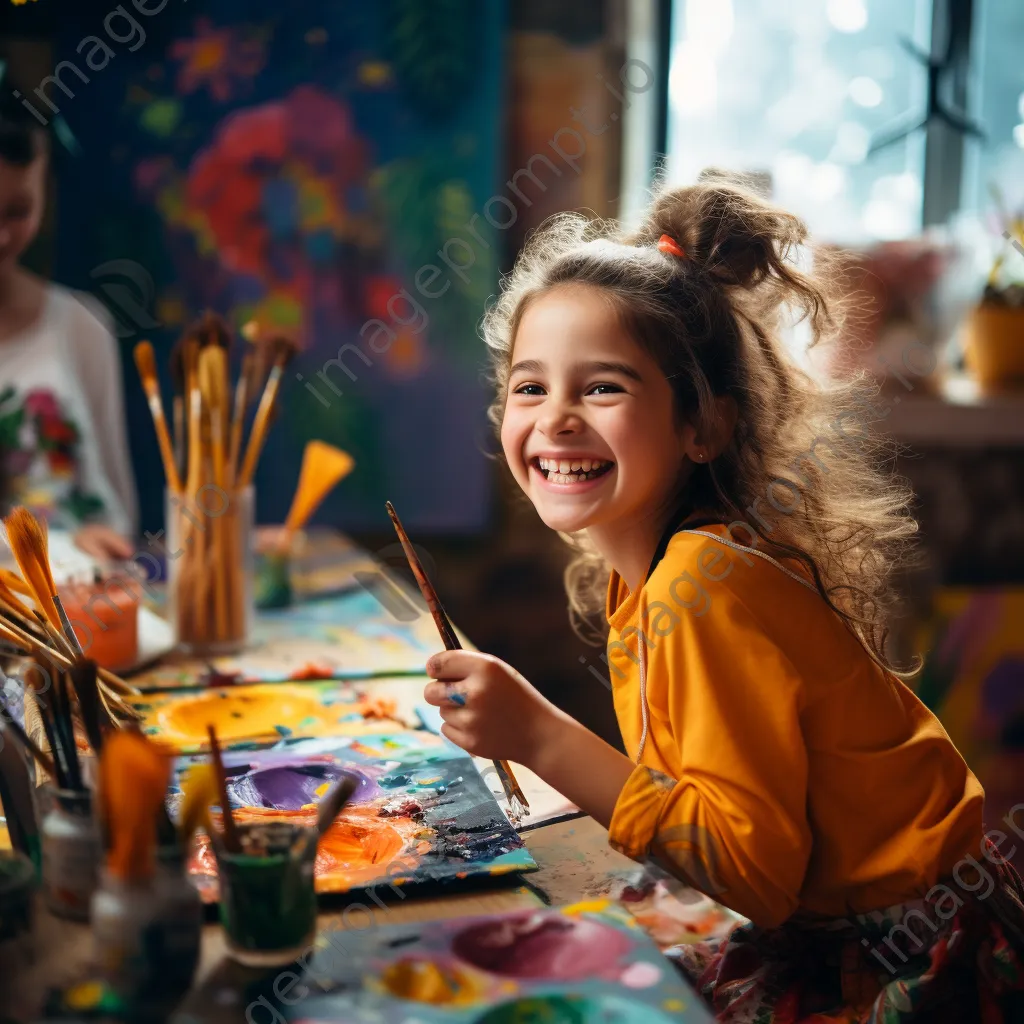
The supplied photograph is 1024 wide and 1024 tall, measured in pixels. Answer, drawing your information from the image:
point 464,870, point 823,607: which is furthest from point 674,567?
point 464,870

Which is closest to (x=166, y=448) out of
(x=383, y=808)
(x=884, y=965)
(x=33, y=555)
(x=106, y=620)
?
(x=106, y=620)

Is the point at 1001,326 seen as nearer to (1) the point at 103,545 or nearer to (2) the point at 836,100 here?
(2) the point at 836,100

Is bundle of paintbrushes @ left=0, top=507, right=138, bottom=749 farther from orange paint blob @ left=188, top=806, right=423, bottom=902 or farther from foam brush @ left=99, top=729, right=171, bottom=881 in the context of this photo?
foam brush @ left=99, top=729, right=171, bottom=881

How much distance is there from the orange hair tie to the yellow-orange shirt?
25 centimetres

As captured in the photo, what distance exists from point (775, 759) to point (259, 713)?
545 mm

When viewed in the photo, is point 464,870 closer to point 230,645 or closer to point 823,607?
point 823,607

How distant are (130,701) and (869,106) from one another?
2082 mm

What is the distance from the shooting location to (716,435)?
954mm

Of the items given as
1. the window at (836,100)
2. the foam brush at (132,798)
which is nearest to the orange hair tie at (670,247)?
the foam brush at (132,798)

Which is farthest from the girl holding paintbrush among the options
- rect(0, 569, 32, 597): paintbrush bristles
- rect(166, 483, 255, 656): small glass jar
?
rect(166, 483, 255, 656): small glass jar

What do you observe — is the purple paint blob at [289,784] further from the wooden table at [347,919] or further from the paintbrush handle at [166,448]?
the paintbrush handle at [166,448]

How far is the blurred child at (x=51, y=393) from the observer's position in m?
1.90

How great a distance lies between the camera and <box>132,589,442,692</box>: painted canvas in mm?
1225

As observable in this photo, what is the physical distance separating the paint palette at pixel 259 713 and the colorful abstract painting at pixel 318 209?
3.66 ft
